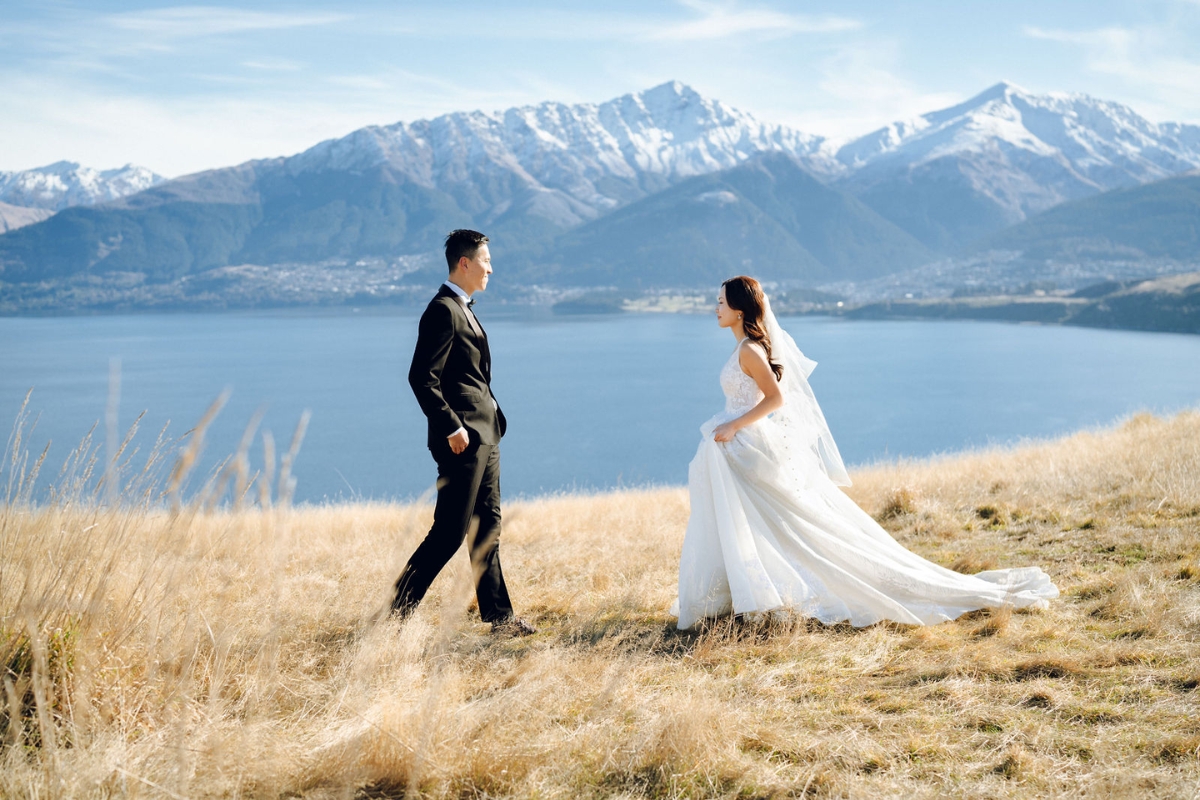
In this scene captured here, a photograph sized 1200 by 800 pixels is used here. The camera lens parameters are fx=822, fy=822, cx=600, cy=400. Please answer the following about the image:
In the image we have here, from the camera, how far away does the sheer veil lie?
506 cm

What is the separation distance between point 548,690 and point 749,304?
2542mm

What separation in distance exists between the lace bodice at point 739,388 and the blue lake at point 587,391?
15.6 metres

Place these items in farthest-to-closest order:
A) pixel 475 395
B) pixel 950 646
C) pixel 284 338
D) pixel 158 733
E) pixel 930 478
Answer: pixel 284 338
pixel 930 478
pixel 475 395
pixel 950 646
pixel 158 733

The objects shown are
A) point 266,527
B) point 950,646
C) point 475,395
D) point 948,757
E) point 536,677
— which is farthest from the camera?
point 266,527

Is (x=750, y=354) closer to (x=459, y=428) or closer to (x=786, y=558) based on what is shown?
(x=786, y=558)

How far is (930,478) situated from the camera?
9023 mm

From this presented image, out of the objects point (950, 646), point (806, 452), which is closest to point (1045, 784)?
point (950, 646)

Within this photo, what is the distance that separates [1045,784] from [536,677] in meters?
2.05

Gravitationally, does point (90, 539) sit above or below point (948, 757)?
above

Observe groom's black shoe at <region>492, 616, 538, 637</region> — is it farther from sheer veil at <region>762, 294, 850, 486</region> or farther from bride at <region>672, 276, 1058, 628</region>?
sheer veil at <region>762, 294, 850, 486</region>

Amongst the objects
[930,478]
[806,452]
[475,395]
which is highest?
[475,395]

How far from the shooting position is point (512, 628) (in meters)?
4.73

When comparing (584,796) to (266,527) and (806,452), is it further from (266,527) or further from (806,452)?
(266,527)

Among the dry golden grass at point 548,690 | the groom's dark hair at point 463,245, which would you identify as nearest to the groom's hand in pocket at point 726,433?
the dry golden grass at point 548,690
